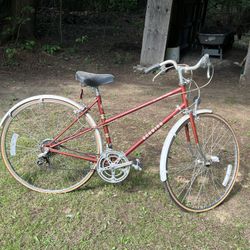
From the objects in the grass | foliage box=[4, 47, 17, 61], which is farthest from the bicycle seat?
foliage box=[4, 47, 17, 61]

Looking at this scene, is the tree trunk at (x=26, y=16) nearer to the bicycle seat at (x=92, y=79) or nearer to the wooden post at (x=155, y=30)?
the wooden post at (x=155, y=30)

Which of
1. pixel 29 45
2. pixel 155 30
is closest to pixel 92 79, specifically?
pixel 155 30

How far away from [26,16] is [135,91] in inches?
136

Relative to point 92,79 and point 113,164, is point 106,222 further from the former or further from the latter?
point 92,79

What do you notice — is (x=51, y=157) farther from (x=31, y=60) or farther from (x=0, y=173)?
(x=31, y=60)

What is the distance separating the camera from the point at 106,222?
2818 millimetres

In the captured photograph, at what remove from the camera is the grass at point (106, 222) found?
2615 millimetres

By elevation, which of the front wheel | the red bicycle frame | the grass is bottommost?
the grass

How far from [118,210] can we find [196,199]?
2.33ft

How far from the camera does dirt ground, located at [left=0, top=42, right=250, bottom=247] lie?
12.0ft

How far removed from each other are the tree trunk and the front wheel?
5472mm

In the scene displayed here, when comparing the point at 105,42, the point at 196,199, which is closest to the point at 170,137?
the point at 196,199

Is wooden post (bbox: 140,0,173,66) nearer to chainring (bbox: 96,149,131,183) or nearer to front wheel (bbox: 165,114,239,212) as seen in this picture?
front wheel (bbox: 165,114,239,212)

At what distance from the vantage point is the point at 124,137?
4.21 metres
